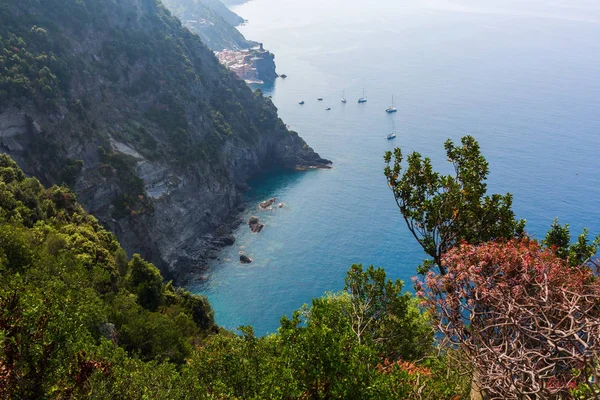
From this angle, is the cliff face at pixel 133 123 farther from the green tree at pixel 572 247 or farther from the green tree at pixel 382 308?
the green tree at pixel 572 247

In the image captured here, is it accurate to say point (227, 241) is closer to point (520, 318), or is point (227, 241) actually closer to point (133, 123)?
point (133, 123)

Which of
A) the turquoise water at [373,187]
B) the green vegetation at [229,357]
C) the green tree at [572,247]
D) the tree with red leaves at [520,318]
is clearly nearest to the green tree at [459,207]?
the green tree at [572,247]

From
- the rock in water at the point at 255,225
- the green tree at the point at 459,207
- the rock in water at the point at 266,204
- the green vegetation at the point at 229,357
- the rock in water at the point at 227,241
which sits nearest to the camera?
the green vegetation at the point at 229,357

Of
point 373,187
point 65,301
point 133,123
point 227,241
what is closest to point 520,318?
point 65,301

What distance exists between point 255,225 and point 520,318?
322ft

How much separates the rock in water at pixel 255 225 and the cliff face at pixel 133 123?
6.19 meters

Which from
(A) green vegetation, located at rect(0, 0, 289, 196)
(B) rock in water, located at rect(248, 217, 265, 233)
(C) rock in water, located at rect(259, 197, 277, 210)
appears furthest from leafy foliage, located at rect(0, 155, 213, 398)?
(C) rock in water, located at rect(259, 197, 277, 210)

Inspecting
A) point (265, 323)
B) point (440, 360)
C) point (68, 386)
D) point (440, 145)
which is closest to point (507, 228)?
point (440, 360)

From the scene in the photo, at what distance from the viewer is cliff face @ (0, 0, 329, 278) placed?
86500 mm

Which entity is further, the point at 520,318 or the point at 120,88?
the point at 120,88

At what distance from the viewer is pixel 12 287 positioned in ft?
80.3

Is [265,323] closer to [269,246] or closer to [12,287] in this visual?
[269,246]

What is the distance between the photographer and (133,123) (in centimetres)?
11031

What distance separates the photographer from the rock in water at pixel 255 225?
4419 inches
